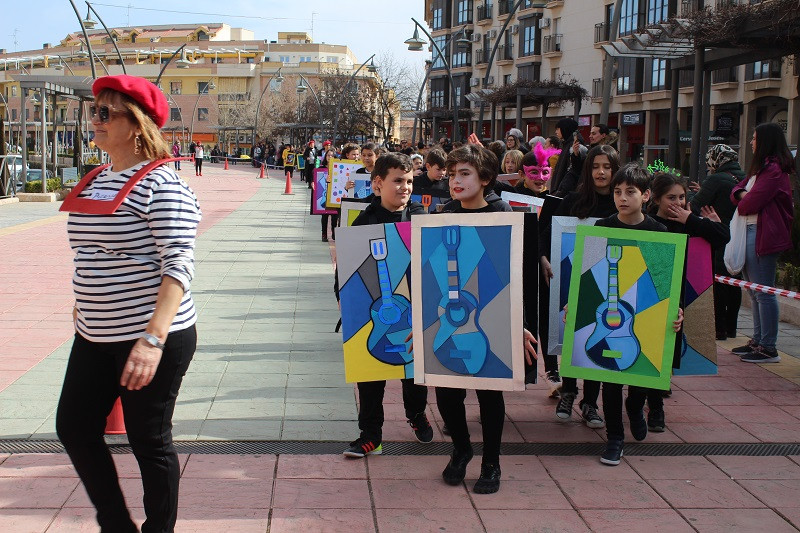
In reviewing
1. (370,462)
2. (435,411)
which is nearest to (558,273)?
(435,411)

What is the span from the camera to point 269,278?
1227cm

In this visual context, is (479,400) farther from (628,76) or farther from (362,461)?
(628,76)

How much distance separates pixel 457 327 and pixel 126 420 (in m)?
1.72

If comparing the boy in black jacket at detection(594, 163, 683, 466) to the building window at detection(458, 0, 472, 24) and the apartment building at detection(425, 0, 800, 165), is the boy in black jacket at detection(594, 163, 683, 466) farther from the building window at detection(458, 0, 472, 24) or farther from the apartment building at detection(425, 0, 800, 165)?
the building window at detection(458, 0, 472, 24)

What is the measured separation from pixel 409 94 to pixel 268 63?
47752 mm

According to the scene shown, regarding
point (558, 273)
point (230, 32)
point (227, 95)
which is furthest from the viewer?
point (230, 32)

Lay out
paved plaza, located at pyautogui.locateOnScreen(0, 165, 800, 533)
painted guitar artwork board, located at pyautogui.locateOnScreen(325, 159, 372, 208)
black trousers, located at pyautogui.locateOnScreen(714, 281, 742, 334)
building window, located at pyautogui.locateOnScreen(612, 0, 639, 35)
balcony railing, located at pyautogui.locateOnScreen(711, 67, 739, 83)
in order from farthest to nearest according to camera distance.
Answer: building window, located at pyautogui.locateOnScreen(612, 0, 639, 35), balcony railing, located at pyautogui.locateOnScreen(711, 67, 739, 83), painted guitar artwork board, located at pyautogui.locateOnScreen(325, 159, 372, 208), black trousers, located at pyautogui.locateOnScreen(714, 281, 742, 334), paved plaza, located at pyautogui.locateOnScreen(0, 165, 800, 533)

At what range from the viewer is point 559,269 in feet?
19.1

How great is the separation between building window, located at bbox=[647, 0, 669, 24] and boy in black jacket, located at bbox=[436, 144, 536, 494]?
39432mm

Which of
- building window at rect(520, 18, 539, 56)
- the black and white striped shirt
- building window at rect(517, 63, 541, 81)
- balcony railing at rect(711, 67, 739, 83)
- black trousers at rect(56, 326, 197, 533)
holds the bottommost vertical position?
black trousers at rect(56, 326, 197, 533)

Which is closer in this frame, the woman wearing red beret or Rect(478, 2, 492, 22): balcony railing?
the woman wearing red beret

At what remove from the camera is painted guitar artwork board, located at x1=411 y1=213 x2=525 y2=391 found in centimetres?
452

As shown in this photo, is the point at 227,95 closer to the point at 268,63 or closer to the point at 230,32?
the point at 268,63

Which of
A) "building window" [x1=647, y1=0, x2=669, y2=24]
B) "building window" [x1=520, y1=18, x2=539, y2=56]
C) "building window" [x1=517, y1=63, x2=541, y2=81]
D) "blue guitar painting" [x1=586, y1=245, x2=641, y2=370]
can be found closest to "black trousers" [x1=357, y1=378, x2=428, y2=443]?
"blue guitar painting" [x1=586, y1=245, x2=641, y2=370]
